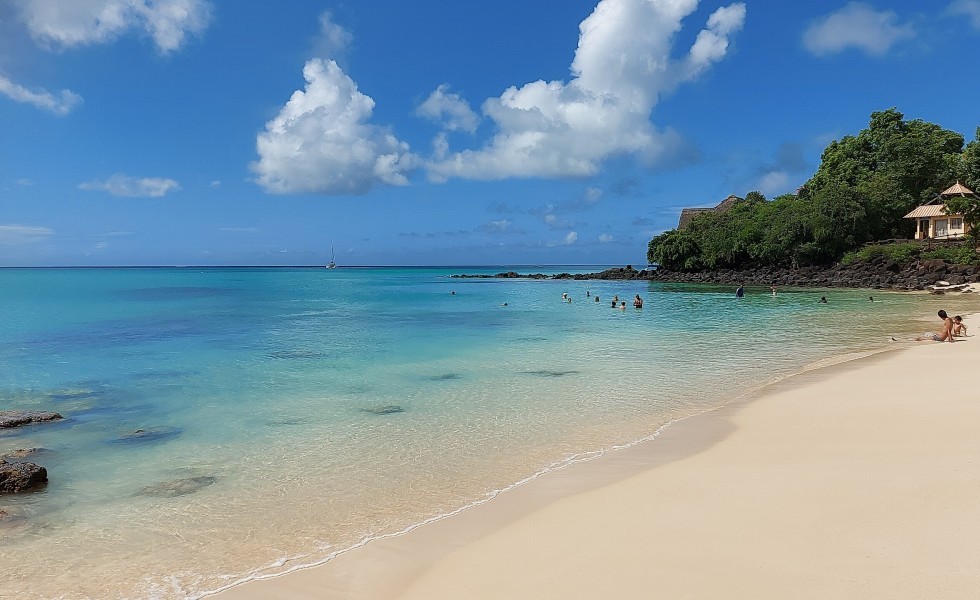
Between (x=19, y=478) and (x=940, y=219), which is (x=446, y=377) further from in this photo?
(x=940, y=219)

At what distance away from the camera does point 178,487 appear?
668 cm

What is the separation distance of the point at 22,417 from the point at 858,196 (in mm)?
61938

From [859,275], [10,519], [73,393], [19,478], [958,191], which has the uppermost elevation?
[958,191]

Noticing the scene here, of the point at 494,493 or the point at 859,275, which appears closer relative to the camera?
the point at 494,493

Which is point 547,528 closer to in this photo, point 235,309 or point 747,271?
point 235,309

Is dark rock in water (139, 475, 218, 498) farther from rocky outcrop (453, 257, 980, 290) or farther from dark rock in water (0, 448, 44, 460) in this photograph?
rocky outcrop (453, 257, 980, 290)

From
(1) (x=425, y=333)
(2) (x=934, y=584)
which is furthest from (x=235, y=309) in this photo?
(2) (x=934, y=584)

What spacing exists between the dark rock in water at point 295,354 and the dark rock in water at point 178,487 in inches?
414

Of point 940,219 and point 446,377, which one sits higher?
point 940,219

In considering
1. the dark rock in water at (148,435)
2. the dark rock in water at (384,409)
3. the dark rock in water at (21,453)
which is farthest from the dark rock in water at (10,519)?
the dark rock in water at (384,409)

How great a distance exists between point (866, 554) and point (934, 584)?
19.0 inches

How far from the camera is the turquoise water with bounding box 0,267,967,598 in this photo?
206 inches

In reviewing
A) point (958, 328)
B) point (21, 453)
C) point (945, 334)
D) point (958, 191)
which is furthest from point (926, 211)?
point (21, 453)

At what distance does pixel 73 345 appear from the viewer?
20.3m
